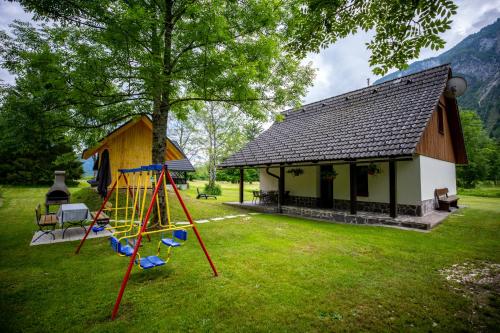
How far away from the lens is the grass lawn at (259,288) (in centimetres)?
299

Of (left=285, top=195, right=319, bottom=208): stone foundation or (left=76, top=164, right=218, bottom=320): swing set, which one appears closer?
(left=76, top=164, right=218, bottom=320): swing set

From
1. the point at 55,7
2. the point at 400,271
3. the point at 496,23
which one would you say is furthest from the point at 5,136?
the point at 496,23

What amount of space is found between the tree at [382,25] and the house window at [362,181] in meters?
8.06

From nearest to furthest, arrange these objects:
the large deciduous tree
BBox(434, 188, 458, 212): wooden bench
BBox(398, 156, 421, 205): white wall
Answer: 1. the large deciduous tree
2. BBox(398, 156, 421, 205): white wall
3. BBox(434, 188, 458, 212): wooden bench

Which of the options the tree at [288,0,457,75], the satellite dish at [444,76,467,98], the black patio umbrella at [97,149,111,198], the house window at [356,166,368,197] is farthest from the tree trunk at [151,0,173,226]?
the satellite dish at [444,76,467,98]

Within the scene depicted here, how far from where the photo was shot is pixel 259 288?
388cm

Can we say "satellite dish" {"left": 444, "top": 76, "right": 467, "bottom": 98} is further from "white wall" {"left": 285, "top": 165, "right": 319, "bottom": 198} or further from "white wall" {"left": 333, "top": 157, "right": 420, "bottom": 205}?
"white wall" {"left": 285, "top": 165, "right": 319, "bottom": 198}

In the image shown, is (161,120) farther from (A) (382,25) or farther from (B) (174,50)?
(A) (382,25)

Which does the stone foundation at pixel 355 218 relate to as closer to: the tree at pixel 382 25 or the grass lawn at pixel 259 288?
the grass lawn at pixel 259 288

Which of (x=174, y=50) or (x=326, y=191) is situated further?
(x=326, y=191)

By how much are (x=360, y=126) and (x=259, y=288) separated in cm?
950

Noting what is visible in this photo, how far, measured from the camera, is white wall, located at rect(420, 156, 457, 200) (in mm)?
9742

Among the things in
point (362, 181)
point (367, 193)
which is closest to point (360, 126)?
point (362, 181)

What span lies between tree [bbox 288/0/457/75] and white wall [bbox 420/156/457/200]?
7.93 meters
